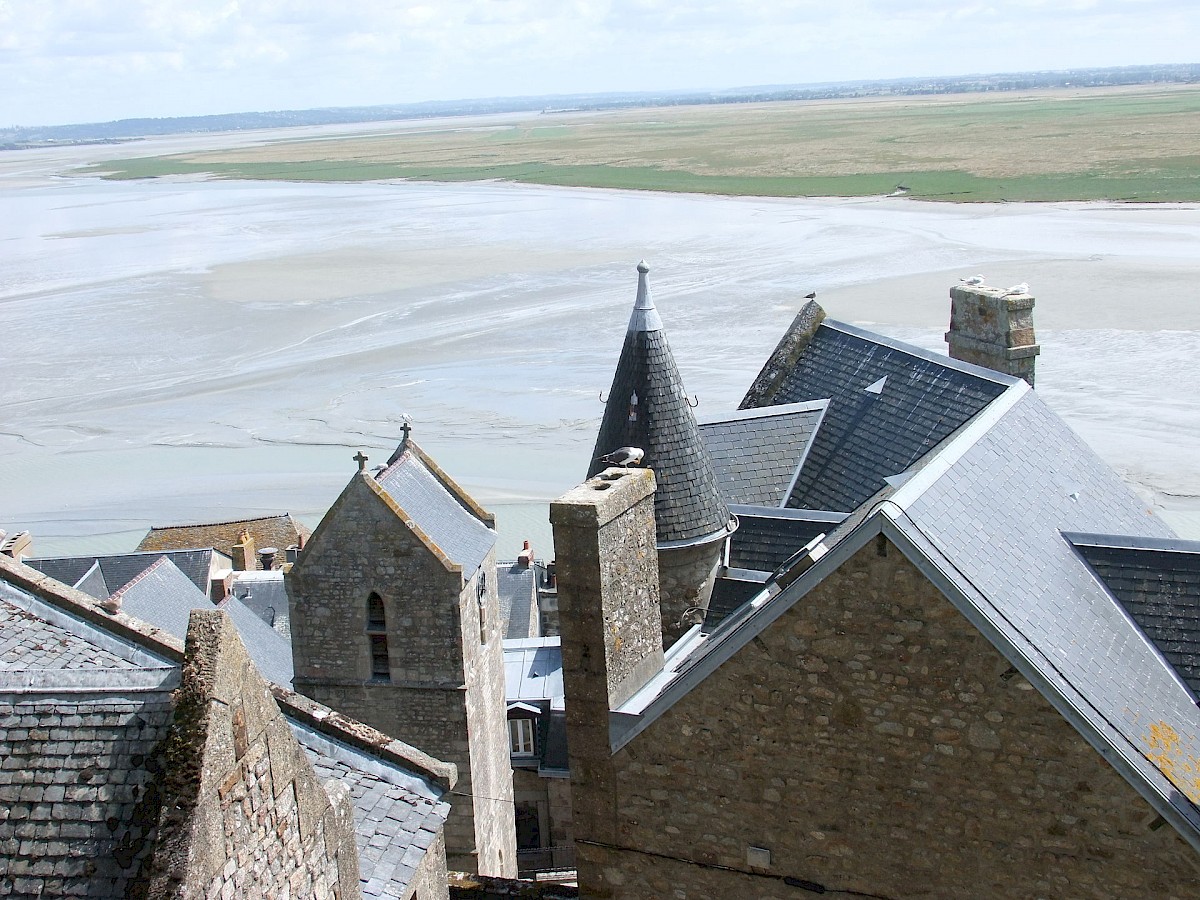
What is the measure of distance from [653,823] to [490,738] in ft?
24.6

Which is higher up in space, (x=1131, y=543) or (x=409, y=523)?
(x=409, y=523)

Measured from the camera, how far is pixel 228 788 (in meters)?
5.38

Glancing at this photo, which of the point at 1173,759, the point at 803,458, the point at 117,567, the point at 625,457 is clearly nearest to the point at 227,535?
the point at 117,567

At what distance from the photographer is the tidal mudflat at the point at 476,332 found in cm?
3316

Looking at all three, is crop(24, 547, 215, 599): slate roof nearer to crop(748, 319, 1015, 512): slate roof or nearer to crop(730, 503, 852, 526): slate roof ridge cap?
crop(748, 319, 1015, 512): slate roof

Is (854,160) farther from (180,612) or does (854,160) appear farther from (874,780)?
(874,780)

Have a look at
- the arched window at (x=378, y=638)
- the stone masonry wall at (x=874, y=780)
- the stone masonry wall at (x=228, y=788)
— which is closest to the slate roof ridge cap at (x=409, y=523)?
the arched window at (x=378, y=638)

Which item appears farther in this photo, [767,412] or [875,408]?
[767,412]

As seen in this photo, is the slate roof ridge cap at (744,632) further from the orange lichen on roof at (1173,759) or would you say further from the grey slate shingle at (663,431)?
the grey slate shingle at (663,431)

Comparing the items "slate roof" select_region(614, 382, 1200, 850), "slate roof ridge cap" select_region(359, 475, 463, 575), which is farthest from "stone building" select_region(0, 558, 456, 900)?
"slate roof ridge cap" select_region(359, 475, 463, 575)

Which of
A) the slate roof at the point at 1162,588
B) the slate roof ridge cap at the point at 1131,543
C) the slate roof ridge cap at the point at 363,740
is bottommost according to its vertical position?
the slate roof ridge cap at the point at 363,740

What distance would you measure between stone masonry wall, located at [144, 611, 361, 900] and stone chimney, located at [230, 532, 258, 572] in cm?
1876

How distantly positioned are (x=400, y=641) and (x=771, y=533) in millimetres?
4841

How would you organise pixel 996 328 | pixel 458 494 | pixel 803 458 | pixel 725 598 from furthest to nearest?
pixel 458 494 → pixel 996 328 → pixel 803 458 → pixel 725 598
